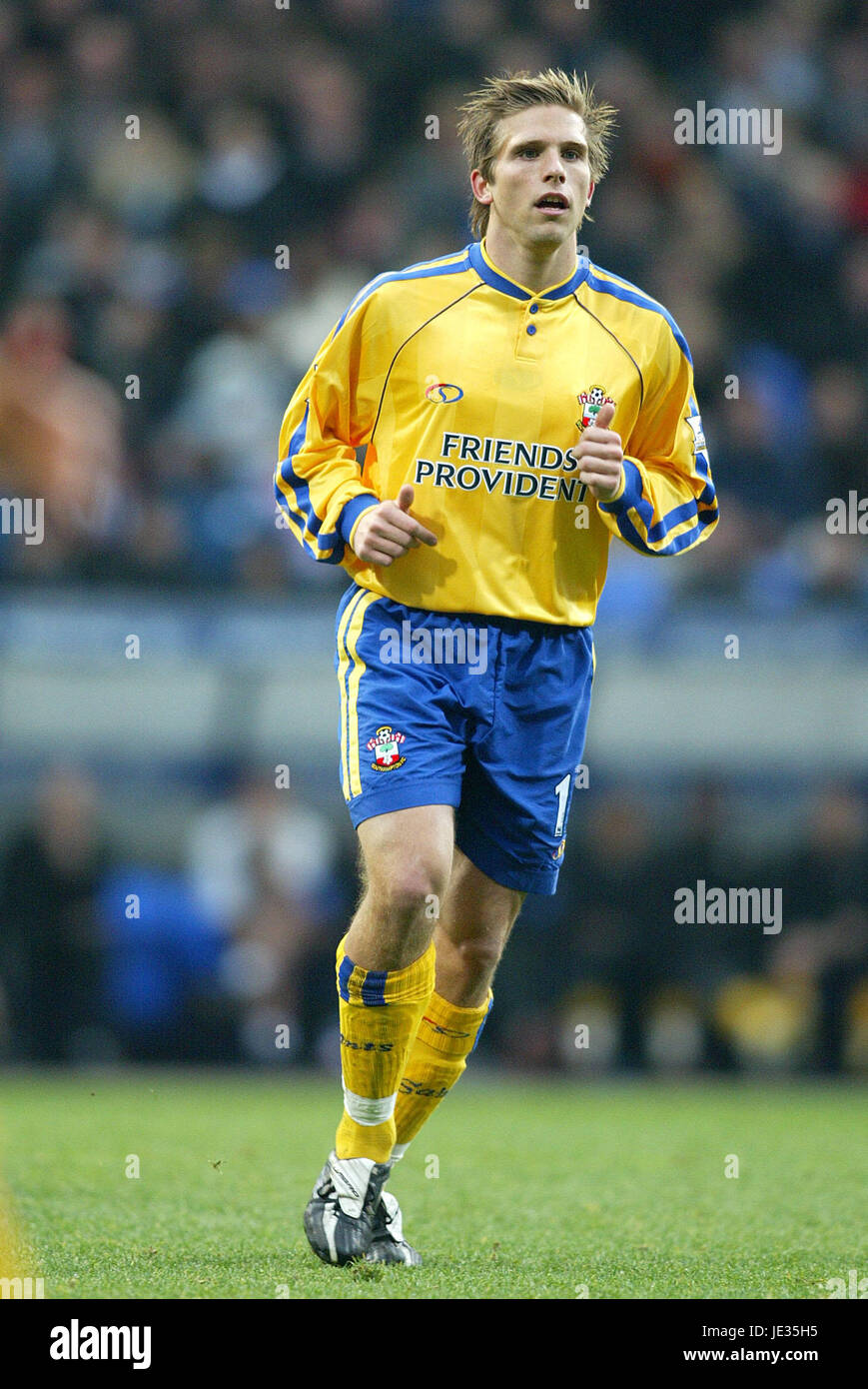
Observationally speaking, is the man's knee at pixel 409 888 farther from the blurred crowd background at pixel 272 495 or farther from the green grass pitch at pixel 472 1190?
the blurred crowd background at pixel 272 495

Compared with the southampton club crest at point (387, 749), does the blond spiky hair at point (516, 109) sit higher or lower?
higher

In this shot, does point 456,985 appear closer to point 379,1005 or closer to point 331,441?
point 379,1005

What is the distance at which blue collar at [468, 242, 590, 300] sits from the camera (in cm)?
441

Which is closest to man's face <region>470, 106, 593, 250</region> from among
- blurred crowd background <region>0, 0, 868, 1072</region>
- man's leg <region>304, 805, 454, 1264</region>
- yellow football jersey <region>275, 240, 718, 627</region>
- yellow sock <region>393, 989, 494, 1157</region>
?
yellow football jersey <region>275, 240, 718, 627</region>

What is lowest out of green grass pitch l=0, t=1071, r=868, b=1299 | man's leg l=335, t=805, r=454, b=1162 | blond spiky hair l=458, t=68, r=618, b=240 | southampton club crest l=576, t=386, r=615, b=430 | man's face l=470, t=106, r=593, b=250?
green grass pitch l=0, t=1071, r=868, b=1299

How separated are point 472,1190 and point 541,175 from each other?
2.88 metres

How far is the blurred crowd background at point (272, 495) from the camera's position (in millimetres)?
8867

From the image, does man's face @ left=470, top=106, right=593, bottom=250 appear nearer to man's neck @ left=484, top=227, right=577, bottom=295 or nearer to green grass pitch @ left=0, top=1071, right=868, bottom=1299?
man's neck @ left=484, top=227, right=577, bottom=295

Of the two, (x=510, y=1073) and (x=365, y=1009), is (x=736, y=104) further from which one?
(x=365, y=1009)

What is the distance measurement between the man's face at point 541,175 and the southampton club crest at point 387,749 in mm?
1238

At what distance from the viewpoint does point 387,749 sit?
4.14 meters

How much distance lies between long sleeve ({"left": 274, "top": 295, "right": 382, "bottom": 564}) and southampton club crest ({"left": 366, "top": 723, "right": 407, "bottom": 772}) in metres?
0.48

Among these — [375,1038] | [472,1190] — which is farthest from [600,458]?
[472,1190]

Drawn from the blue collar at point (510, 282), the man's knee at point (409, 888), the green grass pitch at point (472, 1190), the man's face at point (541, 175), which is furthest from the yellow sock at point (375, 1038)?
the man's face at point (541, 175)
